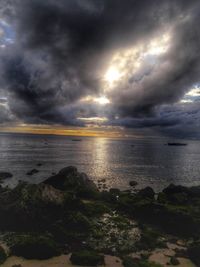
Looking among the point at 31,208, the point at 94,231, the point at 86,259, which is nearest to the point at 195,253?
the point at 86,259

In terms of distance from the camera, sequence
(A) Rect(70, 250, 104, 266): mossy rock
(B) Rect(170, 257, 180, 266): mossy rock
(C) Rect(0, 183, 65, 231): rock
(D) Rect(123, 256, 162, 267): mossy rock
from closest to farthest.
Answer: (D) Rect(123, 256, 162, 267): mossy rock < (A) Rect(70, 250, 104, 266): mossy rock < (B) Rect(170, 257, 180, 266): mossy rock < (C) Rect(0, 183, 65, 231): rock

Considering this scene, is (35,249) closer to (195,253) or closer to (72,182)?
(195,253)

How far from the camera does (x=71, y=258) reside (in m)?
20.0

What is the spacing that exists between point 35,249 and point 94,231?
6.62 m

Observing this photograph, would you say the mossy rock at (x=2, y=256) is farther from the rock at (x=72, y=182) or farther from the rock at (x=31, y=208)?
the rock at (x=72, y=182)

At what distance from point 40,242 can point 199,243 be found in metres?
14.1

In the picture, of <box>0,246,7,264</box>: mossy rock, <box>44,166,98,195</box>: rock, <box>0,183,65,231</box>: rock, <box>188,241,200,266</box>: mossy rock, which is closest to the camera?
<box>0,246,7,264</box>: mossy rock

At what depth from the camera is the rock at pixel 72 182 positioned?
4259 centimetres

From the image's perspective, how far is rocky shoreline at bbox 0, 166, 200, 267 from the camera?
20.8 meters

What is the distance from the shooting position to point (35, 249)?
2111cm

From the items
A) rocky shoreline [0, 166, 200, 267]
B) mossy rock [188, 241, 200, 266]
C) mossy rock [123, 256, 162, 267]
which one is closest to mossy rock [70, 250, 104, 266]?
rocky shoreline [0, 166, 200, 267]

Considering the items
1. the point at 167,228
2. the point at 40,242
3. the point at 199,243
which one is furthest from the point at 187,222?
the point at 40,242

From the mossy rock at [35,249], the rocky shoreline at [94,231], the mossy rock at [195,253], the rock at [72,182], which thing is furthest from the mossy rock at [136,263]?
the rock at [72,182]

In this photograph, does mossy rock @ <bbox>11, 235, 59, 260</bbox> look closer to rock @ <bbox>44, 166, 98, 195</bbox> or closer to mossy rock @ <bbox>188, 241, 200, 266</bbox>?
mossy rock @ <bbox>188, 241, 200, 266</bbox>
